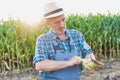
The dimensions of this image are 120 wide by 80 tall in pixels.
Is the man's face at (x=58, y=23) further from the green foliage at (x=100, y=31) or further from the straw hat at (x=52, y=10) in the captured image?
the green foliage at (x=100, y=31)

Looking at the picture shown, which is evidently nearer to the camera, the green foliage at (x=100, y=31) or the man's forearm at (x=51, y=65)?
the man's forearm at (x=51, y=65)

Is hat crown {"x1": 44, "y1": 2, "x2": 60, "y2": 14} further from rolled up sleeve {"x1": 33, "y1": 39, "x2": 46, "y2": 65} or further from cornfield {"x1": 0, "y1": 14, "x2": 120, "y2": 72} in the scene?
cornfield {"x1": 0, "y1": 14, "x2": 120, "y2": 72}

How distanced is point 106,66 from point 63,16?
171 inches

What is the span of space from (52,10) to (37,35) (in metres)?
4.57

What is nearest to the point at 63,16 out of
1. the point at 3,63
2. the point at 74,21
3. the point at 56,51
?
the point at 56,51

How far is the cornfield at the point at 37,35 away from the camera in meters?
7.32

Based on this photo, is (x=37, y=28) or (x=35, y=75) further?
(x=37, y=28)

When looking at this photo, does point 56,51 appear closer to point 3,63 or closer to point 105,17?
point 3,63

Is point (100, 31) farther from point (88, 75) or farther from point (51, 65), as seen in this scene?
point (51, 65)

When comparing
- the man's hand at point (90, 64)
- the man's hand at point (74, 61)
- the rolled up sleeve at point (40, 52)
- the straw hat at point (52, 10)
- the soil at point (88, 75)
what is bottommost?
the soil at point (88, 75)

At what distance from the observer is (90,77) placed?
655 centimetres

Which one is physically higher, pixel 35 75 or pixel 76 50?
pixel 76 50

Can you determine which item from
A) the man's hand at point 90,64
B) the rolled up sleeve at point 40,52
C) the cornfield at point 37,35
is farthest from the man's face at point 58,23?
the cornfield at point 37,35

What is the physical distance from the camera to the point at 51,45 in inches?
124
